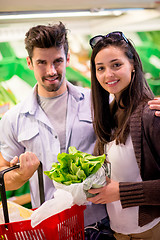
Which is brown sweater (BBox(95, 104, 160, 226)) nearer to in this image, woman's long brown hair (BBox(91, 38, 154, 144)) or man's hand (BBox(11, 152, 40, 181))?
woman's long brown hair (BBox(91, 38, 154, 144))

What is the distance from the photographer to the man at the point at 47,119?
2219 millimetres

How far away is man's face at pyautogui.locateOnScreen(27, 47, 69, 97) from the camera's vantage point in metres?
2.22

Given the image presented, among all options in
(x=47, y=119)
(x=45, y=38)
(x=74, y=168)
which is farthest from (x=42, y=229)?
(x=45, y=38)

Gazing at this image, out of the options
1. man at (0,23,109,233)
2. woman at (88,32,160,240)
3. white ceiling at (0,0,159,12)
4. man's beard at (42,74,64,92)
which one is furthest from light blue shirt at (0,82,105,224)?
white ceiling at (0,0,159,12)

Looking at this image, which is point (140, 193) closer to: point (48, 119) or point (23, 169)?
point (23, 169)

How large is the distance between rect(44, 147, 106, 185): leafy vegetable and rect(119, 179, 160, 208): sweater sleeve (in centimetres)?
30

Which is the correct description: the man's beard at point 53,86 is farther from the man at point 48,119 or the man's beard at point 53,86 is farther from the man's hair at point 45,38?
the man's hair at point 45,38

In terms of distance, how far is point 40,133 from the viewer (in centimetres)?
231

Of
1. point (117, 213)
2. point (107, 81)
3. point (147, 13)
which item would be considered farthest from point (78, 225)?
point (147, 13)

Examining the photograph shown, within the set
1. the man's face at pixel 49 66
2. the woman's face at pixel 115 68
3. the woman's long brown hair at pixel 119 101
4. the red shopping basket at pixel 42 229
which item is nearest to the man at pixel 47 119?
the man's face at pixel 49 66

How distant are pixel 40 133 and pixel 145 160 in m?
0.94

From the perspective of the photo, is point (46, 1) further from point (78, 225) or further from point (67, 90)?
point (78, 225)

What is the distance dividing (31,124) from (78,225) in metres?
1.00

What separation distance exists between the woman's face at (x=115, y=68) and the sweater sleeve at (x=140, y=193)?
586mm
